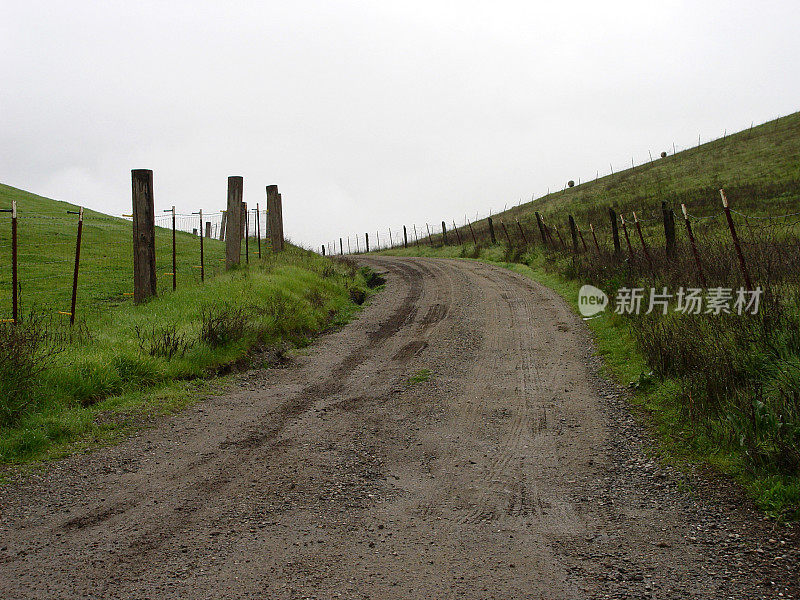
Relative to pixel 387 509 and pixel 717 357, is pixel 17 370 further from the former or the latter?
pixel 717 357

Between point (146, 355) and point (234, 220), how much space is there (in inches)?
324

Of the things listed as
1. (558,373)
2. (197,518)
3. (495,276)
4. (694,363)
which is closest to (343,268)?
(495,276)

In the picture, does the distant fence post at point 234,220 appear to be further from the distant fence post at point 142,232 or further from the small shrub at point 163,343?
the small shrub at point 163,343

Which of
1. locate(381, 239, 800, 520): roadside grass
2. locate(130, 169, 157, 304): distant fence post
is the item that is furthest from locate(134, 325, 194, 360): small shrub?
locate(381, 239, 800, 520): roadside grass

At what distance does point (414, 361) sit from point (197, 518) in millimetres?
6235

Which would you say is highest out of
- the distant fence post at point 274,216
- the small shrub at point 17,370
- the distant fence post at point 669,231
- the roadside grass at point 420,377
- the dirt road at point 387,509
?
the distant fence post at point 274,216

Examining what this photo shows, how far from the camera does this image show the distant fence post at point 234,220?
16.9 metres

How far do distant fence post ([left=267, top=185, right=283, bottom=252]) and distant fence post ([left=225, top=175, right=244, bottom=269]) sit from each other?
624 cm

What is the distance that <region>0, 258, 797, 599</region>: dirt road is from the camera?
393 cm
